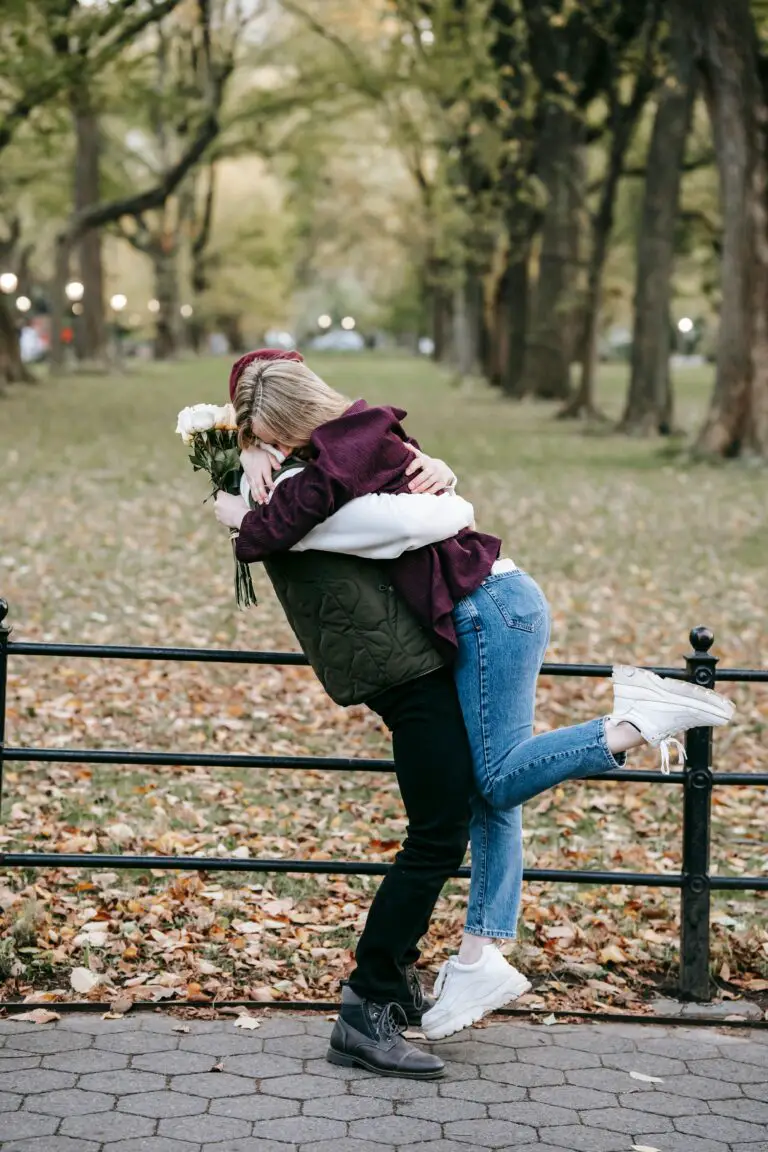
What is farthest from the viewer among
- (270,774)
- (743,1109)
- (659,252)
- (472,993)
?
(659,252)

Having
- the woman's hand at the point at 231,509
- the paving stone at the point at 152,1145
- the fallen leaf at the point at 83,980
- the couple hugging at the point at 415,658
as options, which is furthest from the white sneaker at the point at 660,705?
the fallen leaf at the point at 83,980

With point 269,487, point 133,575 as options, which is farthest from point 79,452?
point 269,487

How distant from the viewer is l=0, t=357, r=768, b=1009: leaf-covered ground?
214 inches

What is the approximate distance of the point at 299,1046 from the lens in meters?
4.57

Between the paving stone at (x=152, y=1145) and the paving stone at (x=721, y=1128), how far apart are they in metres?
1.22

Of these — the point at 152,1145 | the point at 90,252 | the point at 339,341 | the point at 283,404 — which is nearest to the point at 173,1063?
the point at 152,1145

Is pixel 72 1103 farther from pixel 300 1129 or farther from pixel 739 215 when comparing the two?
pixel 739 215

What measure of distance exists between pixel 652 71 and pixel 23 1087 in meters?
24.6

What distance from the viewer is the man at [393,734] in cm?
425

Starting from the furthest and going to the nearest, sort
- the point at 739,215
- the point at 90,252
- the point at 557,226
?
the point at 90,252
the point at 557,226
the point at 739,215

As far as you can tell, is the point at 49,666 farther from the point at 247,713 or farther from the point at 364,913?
the point at 364,913

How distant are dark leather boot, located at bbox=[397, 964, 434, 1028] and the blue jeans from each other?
2.06 ft

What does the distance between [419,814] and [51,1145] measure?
1222mm

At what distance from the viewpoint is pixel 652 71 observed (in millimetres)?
26344
